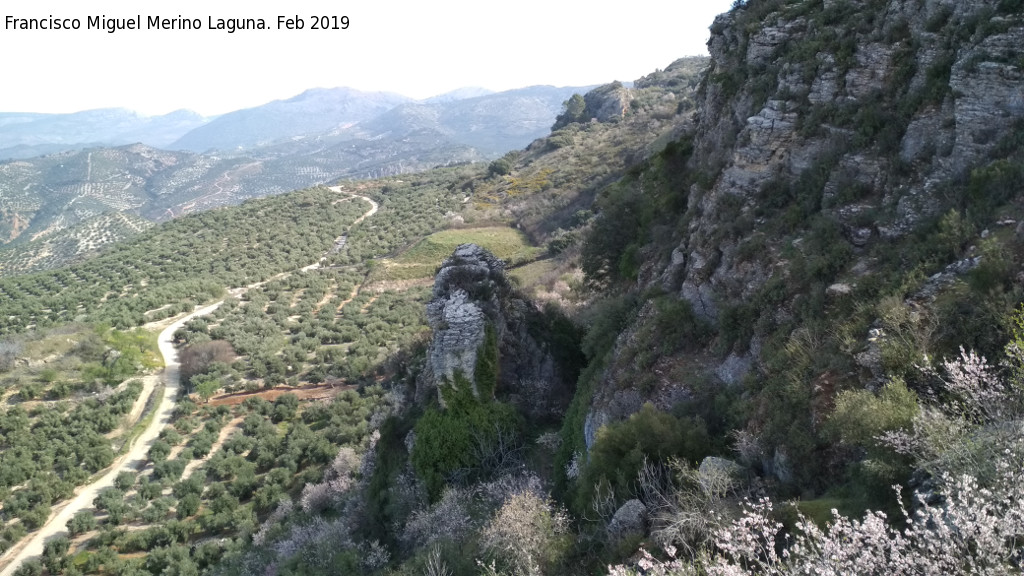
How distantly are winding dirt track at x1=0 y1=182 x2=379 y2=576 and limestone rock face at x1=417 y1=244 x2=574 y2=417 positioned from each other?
1732 centimetres

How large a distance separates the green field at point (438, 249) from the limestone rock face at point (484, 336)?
2429 centimetres

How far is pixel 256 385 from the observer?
3381cm

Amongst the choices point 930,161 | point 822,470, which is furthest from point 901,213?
point 822,470

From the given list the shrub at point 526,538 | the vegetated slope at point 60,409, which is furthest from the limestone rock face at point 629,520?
the vegetated slope at point 60,409

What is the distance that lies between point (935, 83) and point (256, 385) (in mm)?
34723

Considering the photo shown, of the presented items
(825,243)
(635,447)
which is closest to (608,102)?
(825,243)

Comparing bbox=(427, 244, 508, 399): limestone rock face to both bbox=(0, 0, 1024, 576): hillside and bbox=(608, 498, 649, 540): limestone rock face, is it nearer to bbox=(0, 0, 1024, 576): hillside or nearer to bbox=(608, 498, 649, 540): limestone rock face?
bbox=(0, 0, 1024, 576): hillside

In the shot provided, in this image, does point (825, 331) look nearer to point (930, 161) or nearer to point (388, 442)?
point (930, 161)

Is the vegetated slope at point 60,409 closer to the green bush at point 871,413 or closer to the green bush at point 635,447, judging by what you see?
the green bush at point 635,447

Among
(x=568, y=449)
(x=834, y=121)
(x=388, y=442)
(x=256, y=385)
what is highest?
(x=834, y=121)

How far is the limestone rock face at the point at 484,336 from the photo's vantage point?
55.3 feet

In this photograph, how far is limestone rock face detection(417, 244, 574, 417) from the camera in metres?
16.8

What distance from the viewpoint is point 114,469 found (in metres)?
26.8

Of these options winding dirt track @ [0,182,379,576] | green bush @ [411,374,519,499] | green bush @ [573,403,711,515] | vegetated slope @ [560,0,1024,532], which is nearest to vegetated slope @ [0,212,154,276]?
winding dirt track @ [0,182,379,576]
